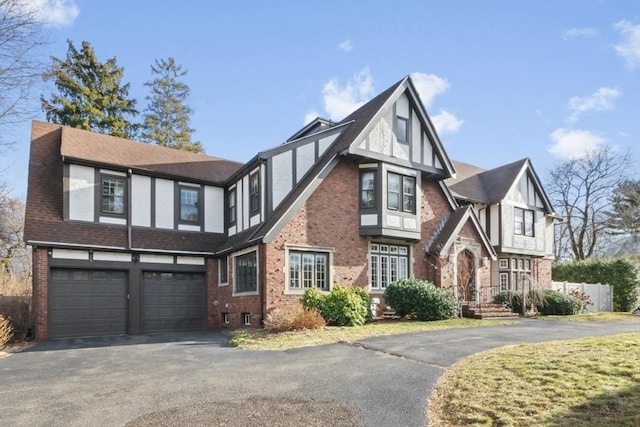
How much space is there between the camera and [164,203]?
19.8 meters

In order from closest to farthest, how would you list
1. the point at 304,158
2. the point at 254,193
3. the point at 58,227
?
the point at 58,227 < the point at 254,193 < the point at 304,158

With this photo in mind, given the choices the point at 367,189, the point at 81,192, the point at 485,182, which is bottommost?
the point at 81,192

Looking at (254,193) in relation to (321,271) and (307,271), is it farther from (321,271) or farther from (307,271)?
(321,271)

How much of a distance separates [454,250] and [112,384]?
15.8 metres

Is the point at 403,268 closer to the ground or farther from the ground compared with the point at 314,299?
farther from the ground

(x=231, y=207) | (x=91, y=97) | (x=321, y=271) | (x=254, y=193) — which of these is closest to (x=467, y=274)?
(x=321, y=271)

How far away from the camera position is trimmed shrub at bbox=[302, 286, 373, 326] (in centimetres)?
1569

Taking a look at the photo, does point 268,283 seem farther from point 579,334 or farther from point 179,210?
point 579,334

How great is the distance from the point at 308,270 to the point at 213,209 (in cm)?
636

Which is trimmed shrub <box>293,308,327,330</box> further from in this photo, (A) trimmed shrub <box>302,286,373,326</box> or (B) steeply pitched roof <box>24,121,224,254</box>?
(B) steeply pitched roof <box>24,121,224,254</box>

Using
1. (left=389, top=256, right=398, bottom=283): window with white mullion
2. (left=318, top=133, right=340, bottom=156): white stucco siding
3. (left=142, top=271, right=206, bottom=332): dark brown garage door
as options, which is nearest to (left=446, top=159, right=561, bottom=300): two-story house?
(left=389, top=256, right=398, bottom=283): window with white mullion

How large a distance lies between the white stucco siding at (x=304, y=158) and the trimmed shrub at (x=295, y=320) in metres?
5.99

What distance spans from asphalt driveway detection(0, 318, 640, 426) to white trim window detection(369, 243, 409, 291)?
5.59 m

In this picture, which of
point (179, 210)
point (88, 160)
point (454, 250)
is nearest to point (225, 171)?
point (179, 210)
